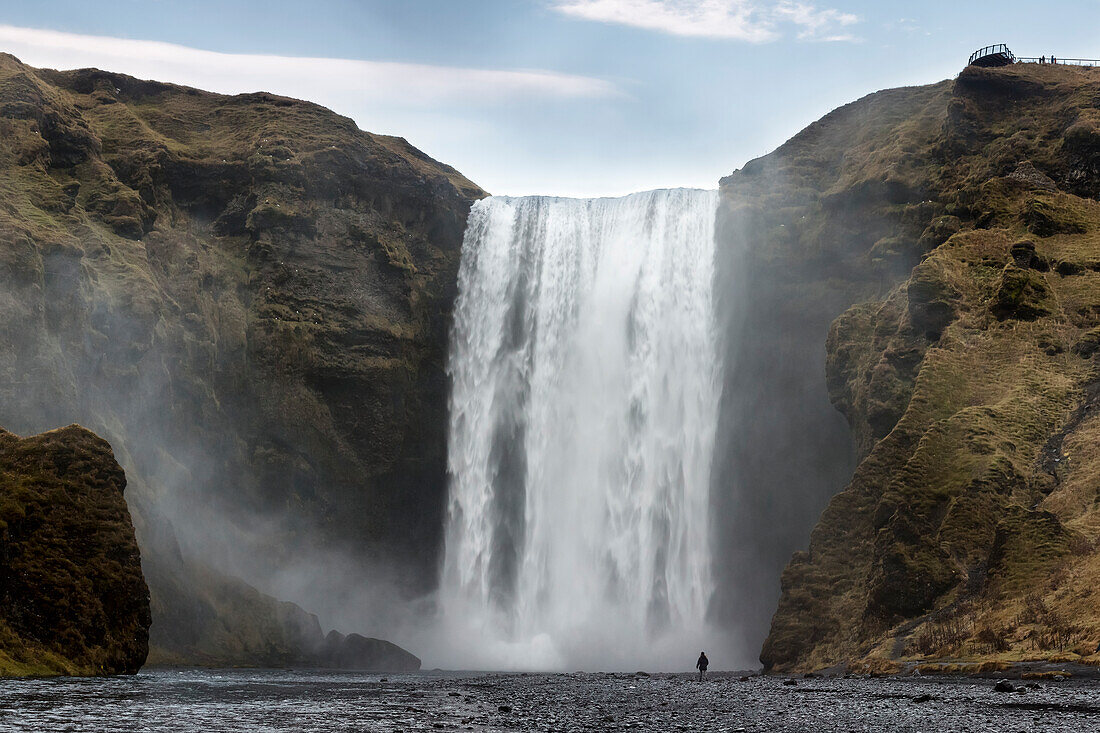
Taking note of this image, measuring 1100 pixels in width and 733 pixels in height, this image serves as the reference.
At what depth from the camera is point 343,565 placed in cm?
6494

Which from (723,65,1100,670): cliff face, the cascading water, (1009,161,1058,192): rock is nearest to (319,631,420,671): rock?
the cascading water

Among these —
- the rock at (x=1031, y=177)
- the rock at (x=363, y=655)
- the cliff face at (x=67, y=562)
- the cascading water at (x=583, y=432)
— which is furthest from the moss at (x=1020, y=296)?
the cliff face at (x=67, y=562)

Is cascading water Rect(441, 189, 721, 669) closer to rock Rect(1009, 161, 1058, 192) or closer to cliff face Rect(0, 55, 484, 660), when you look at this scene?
cliff face Rect(0, 55, 484, 660)

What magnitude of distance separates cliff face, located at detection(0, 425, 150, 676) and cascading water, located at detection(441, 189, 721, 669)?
2383 centimetres

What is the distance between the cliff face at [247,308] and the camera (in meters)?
55.2

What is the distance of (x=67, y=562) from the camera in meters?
36.0

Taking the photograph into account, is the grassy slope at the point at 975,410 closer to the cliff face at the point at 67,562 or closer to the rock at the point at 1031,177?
the rock at the point at 1031,177

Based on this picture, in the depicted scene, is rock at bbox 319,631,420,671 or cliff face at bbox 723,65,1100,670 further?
rock at bbox 319,631,420,671

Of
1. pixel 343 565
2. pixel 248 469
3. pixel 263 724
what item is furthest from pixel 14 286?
pixel 263 724

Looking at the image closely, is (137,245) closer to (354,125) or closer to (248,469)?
(248,469)

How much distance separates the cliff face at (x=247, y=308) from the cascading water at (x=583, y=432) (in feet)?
10.9

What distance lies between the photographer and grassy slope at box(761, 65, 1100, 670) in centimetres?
3434

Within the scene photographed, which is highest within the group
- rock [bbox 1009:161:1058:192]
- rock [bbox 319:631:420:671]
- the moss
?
rock [bbox 1009:161:1058:192]

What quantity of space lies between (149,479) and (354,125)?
30.0 meters
